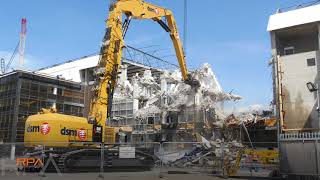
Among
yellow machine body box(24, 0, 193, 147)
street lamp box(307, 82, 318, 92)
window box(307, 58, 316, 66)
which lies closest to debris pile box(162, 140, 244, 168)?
street lamp box(307, 82, 318, 92)

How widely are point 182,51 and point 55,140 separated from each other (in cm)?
1655

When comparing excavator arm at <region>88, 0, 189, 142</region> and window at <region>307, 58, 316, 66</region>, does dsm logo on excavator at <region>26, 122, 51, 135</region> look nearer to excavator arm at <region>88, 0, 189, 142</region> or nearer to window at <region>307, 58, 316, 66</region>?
excavator arm at <region>88, 0, 189, 142</region>

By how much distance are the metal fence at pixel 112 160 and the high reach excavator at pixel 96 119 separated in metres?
0.07

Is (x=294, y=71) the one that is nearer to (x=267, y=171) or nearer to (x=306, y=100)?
(x=306, y=100)

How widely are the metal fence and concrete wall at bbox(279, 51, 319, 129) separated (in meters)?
2.96

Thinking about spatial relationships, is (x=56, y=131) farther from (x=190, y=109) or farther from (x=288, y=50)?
(x=190, y=109)

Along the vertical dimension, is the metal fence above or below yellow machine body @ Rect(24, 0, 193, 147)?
below

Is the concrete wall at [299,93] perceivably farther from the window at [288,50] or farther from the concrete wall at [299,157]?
the concrete wall at [299,157]

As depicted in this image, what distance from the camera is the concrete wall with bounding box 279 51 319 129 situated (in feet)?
74.9

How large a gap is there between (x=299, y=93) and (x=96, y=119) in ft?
44.2

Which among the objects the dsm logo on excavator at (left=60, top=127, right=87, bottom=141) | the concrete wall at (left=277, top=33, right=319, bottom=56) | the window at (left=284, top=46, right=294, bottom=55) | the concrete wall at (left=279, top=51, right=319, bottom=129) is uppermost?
the concrete wall at (left=277, top=33, right=319, bottom=56)

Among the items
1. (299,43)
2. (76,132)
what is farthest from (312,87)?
(76,132)

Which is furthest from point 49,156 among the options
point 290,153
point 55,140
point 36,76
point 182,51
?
point 36,76

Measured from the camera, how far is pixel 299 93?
2333cm
